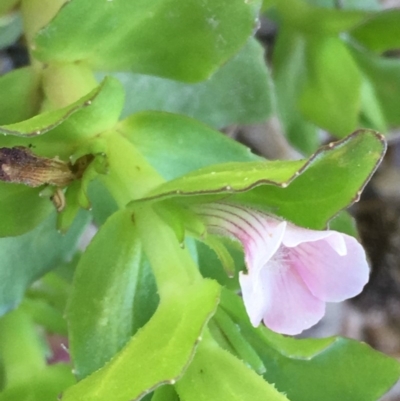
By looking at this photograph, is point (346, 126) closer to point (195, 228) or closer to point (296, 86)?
point (296, 86)

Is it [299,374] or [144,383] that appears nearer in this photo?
[144,383]

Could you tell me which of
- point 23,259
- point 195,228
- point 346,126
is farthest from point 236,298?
point 346,126

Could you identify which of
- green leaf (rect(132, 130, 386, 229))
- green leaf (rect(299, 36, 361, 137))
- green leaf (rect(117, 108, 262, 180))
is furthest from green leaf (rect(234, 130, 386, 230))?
green leaf (rect(299, 36, 361, 137))

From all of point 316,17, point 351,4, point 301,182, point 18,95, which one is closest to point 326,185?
point 301,182

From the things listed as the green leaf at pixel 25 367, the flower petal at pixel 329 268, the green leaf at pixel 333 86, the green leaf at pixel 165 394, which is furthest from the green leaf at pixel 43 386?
the green leaf at pixel 333 86

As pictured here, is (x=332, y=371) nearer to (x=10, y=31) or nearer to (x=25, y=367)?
(x=25, y=367)
